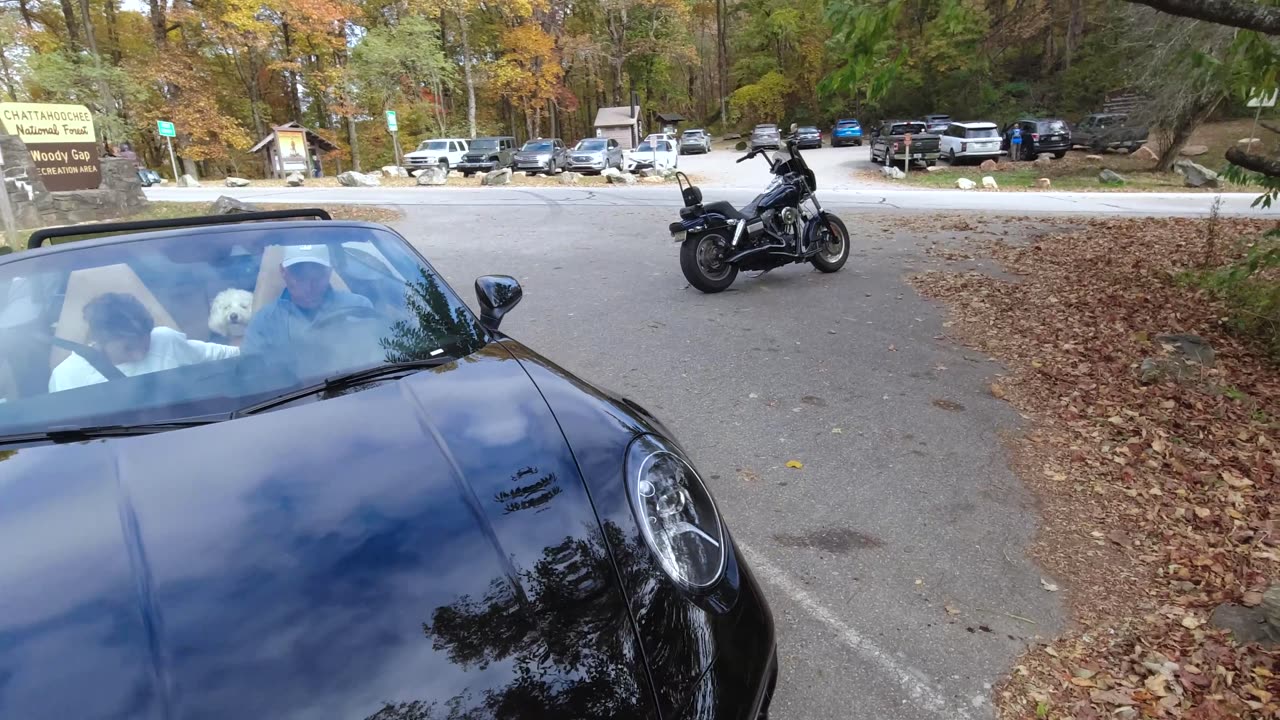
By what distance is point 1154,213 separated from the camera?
13273 mm

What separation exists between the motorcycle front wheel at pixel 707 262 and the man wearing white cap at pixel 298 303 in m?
5.25

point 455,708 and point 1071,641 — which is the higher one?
point 455,708

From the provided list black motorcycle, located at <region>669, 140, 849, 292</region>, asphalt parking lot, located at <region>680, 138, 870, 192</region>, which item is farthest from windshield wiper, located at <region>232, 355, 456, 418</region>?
asphalt parking lot, located at <region>680, 138, 870, 192</region>

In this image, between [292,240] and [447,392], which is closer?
[447,392]

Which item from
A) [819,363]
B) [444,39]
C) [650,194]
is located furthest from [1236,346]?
[444,39]

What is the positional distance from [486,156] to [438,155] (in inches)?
113

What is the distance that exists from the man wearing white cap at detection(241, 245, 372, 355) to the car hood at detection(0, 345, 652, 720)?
0.53m

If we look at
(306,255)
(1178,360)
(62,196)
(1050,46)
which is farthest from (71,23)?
(1050,46)

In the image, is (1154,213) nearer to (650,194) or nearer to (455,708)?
(650,194)

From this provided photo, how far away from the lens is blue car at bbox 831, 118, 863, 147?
4053 cm

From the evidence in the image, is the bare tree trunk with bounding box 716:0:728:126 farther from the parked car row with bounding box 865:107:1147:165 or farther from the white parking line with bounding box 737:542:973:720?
the white parking line with bounding box 737:542:973:720

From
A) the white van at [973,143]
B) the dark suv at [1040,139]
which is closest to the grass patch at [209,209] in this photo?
the white van at [973,143]

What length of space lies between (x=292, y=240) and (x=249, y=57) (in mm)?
→ 48970

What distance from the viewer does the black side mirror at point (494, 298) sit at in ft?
10.1
